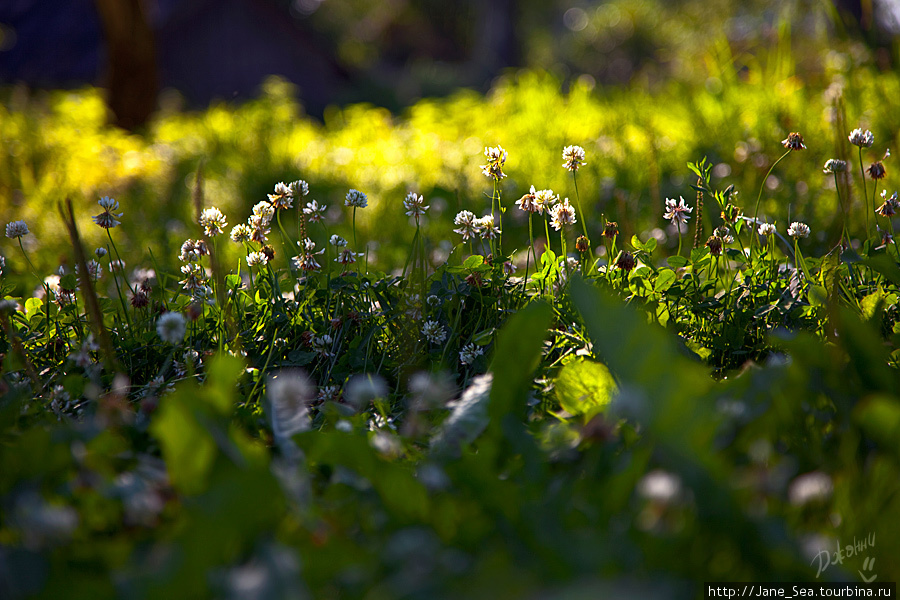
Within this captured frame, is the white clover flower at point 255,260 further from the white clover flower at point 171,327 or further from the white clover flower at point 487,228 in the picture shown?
the white clover flower at point 487,228

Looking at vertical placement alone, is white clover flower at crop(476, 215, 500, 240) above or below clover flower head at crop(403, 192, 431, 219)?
below

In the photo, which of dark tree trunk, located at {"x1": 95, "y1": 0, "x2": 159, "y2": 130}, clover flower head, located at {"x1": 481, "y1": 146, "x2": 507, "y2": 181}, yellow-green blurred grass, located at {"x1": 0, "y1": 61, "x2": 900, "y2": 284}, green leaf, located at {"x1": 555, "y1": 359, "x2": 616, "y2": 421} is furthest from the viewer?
dark tree trunk, located at {"x1": 95, "y1": 0, "x2": 159, "y2": 130}

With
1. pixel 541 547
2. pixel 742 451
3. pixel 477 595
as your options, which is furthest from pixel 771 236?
pixel 477 595

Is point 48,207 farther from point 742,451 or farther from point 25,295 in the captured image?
point 742,451

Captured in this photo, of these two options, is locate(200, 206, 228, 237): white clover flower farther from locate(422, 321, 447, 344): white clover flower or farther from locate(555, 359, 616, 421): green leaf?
locate(555, 359, 616, 421): green leaf

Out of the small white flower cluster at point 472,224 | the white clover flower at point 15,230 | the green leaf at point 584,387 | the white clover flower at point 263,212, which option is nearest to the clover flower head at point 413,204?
the small white flower cluster at point 472,224

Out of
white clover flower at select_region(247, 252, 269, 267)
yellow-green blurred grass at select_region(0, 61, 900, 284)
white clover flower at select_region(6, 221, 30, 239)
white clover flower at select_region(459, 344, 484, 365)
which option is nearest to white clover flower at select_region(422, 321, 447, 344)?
white clover flower at select_region(459, 344, 484, 365)

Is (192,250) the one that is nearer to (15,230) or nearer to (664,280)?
(15,230)
